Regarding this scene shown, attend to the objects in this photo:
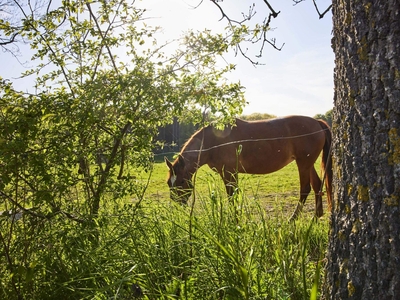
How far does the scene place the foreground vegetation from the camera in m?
1.67

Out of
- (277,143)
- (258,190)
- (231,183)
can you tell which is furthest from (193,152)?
(231,183)

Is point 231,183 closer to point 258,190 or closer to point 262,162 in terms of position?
point 258,190

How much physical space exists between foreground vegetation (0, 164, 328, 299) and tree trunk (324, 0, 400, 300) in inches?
5.8

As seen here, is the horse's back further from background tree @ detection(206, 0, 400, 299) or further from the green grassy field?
background tree @ detection(206, 0, 400, 299)

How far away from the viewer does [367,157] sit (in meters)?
1.30

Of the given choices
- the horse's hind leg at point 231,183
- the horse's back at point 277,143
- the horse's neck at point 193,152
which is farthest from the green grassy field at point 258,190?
the horse's back at point 277,143

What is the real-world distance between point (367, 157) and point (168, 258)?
108 centimetres

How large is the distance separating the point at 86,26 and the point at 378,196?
7.71ft

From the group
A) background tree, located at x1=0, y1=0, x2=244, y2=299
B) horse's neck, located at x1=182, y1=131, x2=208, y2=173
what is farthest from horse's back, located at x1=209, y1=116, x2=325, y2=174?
background tree, located at x1=0, y1=0, x2=244, y2=299

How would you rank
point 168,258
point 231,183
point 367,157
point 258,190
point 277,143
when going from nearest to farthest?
point 367,157 < point 168,258 < point 231,183 < point 258,190 < point 277,143

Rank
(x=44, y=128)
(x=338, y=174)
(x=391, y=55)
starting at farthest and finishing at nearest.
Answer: (x=44, y=128), (x=338, y=174), (x=391, y=55)

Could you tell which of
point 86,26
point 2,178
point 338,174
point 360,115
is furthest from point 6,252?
point 360,115

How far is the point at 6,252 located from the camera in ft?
7.22

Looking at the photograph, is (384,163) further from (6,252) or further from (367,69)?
(6,252)
